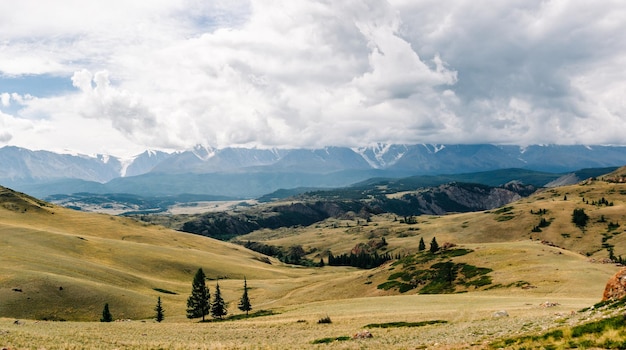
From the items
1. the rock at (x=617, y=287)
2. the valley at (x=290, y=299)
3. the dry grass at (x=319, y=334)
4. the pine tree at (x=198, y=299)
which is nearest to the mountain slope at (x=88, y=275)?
the valley at (x=290, y=299)

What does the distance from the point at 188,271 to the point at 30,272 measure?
245 ft

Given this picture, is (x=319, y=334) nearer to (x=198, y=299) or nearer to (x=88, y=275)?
(x=198, y=299)

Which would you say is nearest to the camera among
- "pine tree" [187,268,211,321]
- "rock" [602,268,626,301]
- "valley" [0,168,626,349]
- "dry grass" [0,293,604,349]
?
"rock" [602,268,626,301]

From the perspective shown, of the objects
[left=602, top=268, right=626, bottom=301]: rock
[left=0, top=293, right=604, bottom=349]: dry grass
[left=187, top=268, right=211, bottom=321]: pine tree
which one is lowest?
[left=187, top=268, right=211, bottom=321]: pine tree

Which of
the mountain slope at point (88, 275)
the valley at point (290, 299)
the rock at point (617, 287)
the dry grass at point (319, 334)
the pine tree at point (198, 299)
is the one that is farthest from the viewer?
the pine tree at point (198, 299)

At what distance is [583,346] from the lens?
18719 mm

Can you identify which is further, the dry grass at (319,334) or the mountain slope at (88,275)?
the mountain slope at (88,275)

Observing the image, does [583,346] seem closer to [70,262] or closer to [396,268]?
[396,268]

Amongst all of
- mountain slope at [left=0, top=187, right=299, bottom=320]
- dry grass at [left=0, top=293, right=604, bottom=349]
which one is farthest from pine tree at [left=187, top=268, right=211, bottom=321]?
dry grass at [left=0, top=293, right=604, bottom=349]

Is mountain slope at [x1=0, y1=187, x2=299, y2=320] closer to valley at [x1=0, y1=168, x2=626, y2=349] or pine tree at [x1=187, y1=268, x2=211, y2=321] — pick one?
valley at [x1=0, y1=168, x2=626, y2=349]

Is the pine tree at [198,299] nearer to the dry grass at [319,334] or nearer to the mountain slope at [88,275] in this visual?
the mountain slope at [88,275]

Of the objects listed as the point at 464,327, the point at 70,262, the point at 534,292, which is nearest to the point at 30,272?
the point at 70,262

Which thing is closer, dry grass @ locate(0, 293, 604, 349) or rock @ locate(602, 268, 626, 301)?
rock @ locate(602, 268, 626, 301)

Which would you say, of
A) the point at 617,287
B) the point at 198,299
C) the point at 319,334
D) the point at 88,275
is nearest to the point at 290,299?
the point at 198,299
